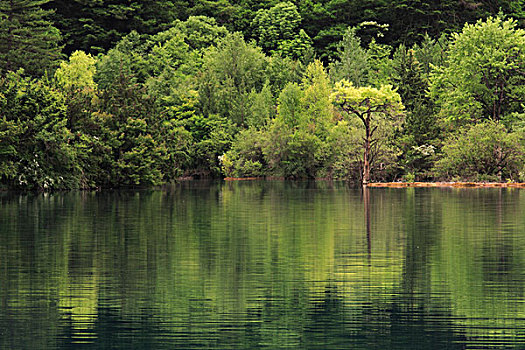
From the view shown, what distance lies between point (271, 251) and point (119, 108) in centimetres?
4659

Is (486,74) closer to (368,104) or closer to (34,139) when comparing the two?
(368,104)

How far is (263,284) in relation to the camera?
17.3m

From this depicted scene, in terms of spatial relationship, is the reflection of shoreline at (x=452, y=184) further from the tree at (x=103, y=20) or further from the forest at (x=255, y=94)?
the tree at (x=103, y=20)

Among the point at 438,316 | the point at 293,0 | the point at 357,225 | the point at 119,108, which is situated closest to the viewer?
the point at 438,316

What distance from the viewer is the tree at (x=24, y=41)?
93062 mm

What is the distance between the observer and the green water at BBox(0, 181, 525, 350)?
12945mm

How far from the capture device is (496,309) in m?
14.6

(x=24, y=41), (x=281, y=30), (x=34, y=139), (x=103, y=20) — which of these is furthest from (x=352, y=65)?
(x=34, y=139)

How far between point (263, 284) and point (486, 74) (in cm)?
6323

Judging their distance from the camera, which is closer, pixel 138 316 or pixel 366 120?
pixel 138 316

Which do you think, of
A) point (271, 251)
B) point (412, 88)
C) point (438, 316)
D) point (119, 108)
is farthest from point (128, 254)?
point (412, 88)

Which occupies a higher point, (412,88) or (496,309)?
(412,88)

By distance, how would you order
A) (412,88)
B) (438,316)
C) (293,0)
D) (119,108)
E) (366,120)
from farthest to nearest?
(293,0) < (412,88) < (366,120) < (119,108) < (438,316)

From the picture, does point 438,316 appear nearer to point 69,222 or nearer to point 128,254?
point 128,254
